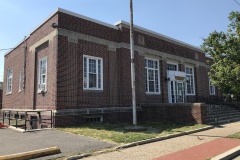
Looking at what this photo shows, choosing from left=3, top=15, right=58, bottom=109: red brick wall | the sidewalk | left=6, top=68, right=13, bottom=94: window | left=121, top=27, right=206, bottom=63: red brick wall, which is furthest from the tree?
left=6, top=68, right=13, bottom=94: window

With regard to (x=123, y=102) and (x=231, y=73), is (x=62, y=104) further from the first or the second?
(x=231, y=73)

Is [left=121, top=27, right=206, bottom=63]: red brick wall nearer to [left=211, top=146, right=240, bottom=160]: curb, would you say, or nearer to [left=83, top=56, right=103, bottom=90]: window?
[left=83, top=56, right=103, bottom=90]: window

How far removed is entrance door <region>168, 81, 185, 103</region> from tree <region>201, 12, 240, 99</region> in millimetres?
6940

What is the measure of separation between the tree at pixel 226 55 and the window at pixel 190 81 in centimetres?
929

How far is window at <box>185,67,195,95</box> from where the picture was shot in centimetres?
2358

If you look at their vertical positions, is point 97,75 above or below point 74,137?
above

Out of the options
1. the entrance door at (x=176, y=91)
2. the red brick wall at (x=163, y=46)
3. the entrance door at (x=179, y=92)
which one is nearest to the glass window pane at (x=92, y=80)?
the red brick wall at (x=163, y=46)

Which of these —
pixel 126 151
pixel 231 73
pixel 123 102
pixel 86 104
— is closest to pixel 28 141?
pixel 126 151

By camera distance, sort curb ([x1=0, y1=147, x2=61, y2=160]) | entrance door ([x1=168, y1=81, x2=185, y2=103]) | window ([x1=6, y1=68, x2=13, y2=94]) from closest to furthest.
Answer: curb ([x1=0, y1=147, x2=61, y2=160]) → entrance door ([x1=168, y1=81, x2=185, y2=103]) → window ([x1=6, y1=68, x2=13, y2=94])

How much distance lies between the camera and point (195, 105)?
14.1 metres

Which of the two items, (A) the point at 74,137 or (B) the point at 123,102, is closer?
(A) the point at 74,137

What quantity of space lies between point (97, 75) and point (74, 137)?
6303 millimetres

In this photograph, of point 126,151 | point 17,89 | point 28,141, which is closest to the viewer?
point 126,151

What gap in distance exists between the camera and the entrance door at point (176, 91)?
20942mm
